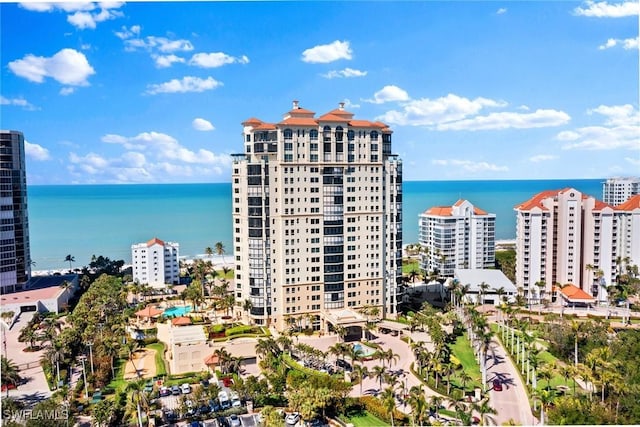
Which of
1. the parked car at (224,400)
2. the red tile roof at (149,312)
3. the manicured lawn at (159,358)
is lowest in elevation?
the manicured lawn at (159,358)

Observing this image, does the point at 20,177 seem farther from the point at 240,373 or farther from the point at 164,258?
the point at 240,373

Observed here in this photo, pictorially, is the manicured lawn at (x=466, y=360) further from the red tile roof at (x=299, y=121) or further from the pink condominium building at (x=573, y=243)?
the red tile roof at (x=299, y=121)

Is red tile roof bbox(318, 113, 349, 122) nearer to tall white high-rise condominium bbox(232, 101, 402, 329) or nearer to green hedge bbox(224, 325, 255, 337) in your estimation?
tall white high-rise condominium bbox(232, 101, 402, 329)

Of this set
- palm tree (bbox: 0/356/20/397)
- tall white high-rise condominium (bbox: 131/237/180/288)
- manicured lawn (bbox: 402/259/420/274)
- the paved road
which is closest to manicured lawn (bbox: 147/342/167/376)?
palm tree (bbox: 0/356/20/397)

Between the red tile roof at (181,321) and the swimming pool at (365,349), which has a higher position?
the red tile roof at (181,321)

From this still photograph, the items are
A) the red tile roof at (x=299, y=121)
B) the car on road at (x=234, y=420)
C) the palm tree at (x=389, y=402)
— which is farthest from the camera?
the red tile roof at (x=299, y=121)

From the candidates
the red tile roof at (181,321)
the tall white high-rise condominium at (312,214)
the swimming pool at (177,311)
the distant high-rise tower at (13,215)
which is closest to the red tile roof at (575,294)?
the tall white high-rise condominium at (312,214)
